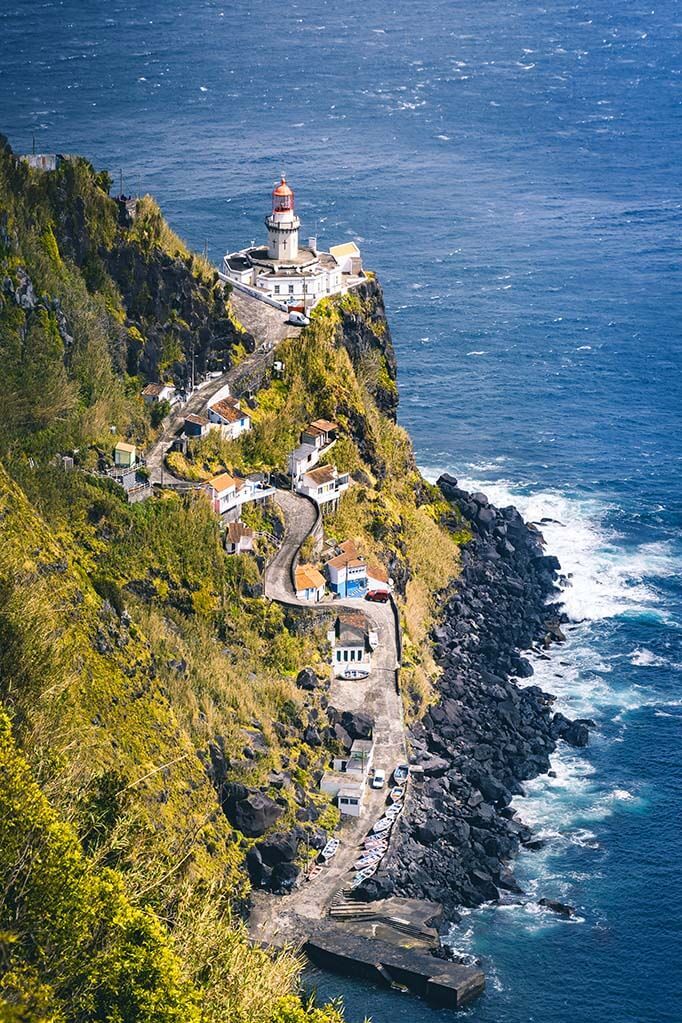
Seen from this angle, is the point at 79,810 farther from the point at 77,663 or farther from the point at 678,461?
the point at 678,461

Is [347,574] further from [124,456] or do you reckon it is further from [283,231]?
[283,231]

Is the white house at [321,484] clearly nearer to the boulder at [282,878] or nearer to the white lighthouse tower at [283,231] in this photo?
the white lighthouse tower at [283,231]

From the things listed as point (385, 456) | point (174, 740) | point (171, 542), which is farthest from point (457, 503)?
point (174, 740)

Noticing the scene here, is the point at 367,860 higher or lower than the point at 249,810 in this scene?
lower

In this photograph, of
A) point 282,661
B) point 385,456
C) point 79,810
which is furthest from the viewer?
point 385,456

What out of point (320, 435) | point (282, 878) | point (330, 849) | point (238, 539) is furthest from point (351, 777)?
point (320, 435)

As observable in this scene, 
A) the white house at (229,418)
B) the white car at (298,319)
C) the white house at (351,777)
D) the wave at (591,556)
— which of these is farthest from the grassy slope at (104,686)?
the wave at (591,556)
